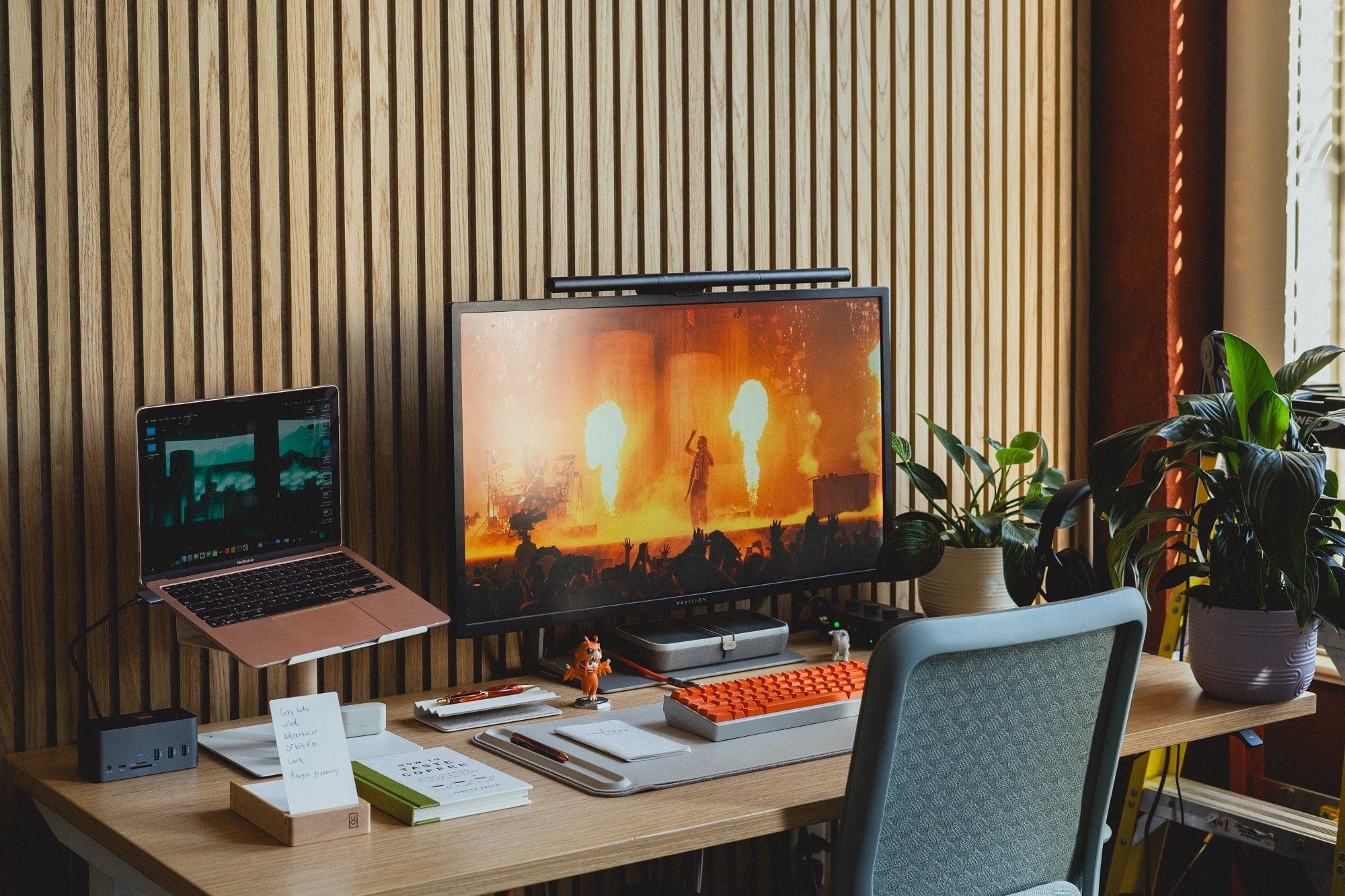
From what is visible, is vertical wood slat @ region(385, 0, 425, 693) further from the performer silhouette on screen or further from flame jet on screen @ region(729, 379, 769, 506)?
flame jet on screen @ region(729, 379, 769, 506)

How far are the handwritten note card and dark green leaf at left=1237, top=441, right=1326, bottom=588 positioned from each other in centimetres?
142

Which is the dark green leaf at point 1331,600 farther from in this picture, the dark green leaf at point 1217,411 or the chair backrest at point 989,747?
the chair backrest at point 989,747

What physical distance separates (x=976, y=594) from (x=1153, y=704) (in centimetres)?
55

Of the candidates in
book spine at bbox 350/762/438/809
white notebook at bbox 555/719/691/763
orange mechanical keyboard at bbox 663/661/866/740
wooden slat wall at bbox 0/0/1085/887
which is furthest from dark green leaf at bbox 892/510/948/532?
book spine at bbox 350/762/438/809

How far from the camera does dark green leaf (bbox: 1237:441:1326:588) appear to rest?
2.16m

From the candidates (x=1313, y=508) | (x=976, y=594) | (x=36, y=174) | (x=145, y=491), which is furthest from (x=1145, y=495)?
(x=36, y=174)

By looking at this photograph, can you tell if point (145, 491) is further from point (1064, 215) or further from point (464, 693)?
point (1064, 215)

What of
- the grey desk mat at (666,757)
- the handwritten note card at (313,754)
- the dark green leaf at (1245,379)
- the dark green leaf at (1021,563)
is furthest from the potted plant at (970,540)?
the handwritten note card at (313,754)

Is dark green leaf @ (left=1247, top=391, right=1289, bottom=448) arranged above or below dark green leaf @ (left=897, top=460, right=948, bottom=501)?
above

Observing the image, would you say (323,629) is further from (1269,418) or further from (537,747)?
(1269,418)

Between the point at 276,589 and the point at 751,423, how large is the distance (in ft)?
3.21

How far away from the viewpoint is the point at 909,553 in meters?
2.82

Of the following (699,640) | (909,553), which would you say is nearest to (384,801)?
(699,640)

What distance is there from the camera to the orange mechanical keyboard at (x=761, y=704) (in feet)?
7.11
